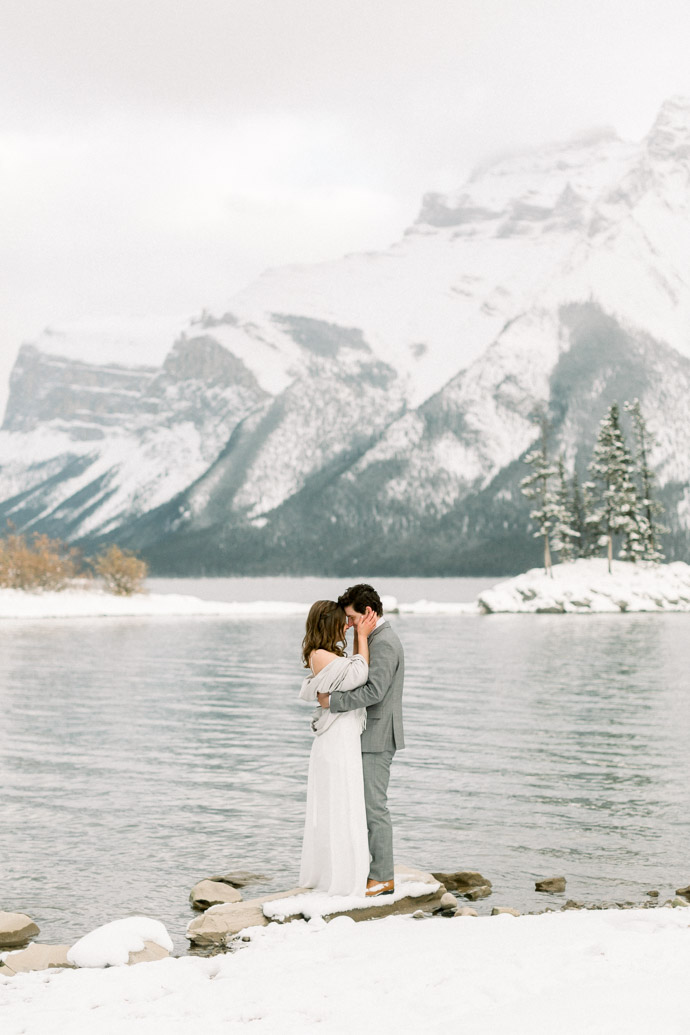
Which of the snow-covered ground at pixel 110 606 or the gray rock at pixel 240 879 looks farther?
the snow-covered ground at pixel 110 606

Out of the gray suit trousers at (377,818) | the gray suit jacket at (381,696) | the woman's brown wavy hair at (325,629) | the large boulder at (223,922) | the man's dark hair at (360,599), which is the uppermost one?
the man's dark hair at (360,599)

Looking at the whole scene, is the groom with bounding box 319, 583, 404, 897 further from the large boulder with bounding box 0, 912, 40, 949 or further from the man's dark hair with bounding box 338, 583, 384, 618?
the large boulder with bounding box 0, 912, 40, 949

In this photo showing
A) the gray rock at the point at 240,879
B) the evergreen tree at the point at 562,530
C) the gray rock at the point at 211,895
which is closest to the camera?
the gray rock at the point at 211,895

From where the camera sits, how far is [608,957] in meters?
7.67

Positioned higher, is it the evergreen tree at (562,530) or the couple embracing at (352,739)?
the evergreen tree at (562,530)

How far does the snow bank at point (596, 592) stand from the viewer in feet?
275

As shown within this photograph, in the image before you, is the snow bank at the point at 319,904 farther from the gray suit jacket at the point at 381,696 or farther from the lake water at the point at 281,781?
the gray suit jacket at the point at 381,696

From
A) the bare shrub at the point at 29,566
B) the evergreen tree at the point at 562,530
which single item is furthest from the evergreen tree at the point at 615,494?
the bare shrub at the point at 29,566

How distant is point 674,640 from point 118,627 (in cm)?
3005

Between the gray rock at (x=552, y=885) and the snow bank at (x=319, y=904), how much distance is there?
1.80m

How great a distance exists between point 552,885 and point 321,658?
12.1 feet

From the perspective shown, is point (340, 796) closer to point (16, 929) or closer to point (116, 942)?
point (116, 942)

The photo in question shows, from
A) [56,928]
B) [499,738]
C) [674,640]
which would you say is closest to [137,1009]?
[56,928]

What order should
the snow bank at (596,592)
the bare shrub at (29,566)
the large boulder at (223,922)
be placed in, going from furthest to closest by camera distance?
the snow bank at (596,592)
the bare shrub at (29,566)
the large boulder at (223,922)
